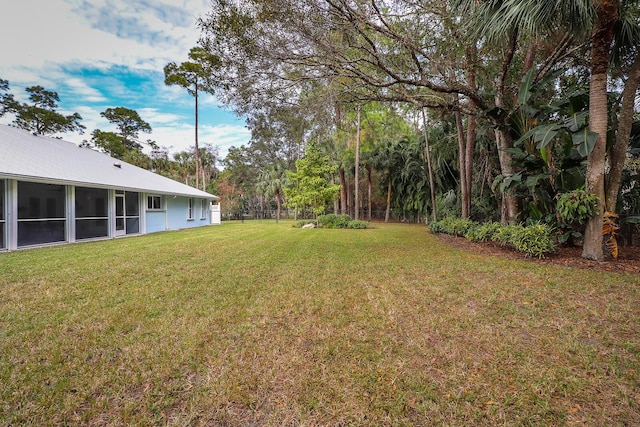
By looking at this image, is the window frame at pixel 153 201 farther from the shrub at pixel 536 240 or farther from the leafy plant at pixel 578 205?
the leafy plant at pixel 578 205

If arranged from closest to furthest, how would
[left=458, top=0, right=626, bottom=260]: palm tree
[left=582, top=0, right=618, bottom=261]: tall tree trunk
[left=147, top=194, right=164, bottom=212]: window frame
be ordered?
1. [left=458, top=0, right=626, bottom=260]: palm tree
2. [left=582, top=0, right=618, bottom=261]: tall tree trunk
3. [left=147, top=194, right=164, bottom=212]: window frame

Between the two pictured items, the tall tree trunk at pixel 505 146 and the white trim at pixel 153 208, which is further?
the white trim at pixel 153 208

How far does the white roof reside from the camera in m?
8.19

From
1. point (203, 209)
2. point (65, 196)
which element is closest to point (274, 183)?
point (203, 209)

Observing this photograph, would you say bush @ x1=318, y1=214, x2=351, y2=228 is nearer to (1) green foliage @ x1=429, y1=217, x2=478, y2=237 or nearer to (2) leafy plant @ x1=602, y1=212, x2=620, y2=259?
(1) green foliage @ x1=429, y1=217, x2=478, y2=237

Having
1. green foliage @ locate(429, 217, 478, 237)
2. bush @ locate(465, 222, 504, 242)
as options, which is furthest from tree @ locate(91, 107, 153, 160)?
bush @ locate(465, 222, 504, 242)

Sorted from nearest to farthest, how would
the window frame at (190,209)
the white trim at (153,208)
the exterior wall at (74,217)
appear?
the exterior wall at (74,217) → the white trim at (153,208) → the window frame at (190,209)

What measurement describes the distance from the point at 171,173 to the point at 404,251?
3305 cm

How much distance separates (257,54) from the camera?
638 centimetres

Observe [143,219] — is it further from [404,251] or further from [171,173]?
[171,173]

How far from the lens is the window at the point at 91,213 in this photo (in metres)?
9.98

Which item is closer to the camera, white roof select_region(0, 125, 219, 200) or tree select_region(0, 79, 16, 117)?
white roof select_region(0, 125, 219, 200)

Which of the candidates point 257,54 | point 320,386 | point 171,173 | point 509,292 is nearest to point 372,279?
point 509,292

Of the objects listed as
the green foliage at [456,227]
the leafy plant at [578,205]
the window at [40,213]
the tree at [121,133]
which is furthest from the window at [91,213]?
the tree at [121,133]
